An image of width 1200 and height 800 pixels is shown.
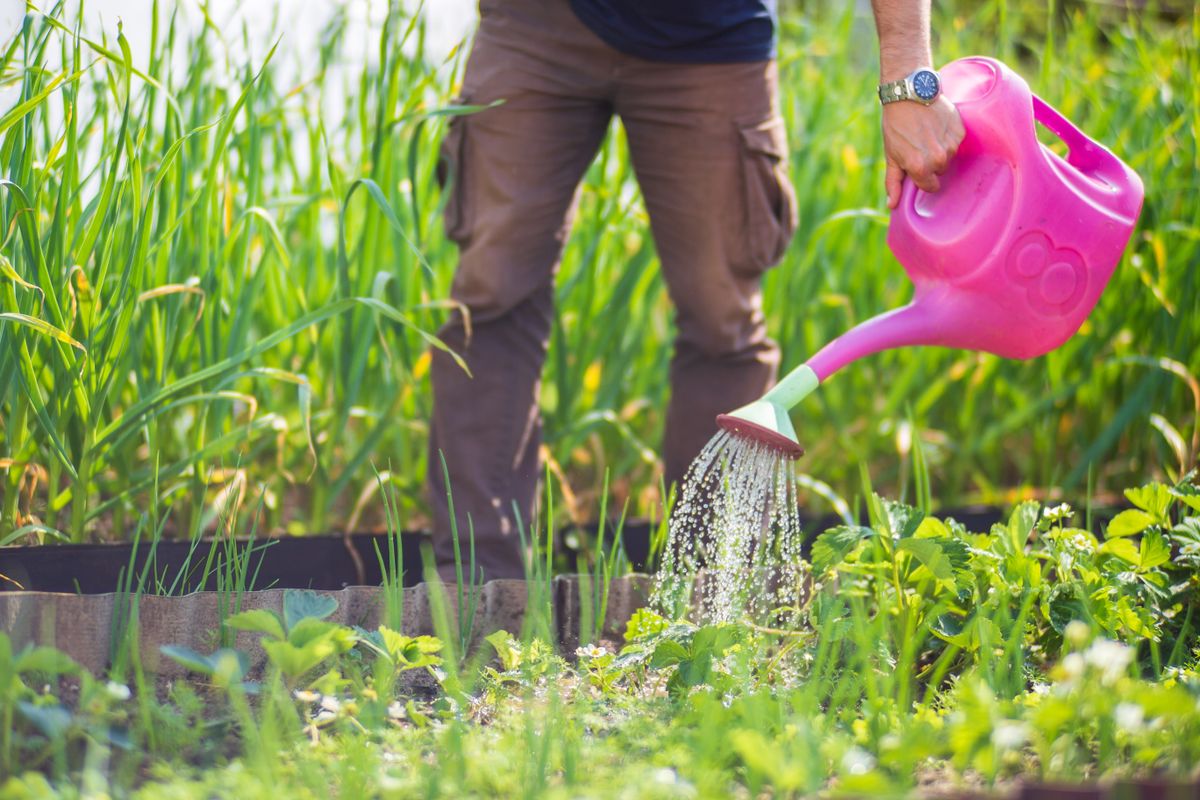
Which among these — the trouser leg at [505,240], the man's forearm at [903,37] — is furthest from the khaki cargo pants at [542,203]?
the man's forearm at [903,37]

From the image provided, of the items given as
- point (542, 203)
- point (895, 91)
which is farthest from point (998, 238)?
point (542, 203)

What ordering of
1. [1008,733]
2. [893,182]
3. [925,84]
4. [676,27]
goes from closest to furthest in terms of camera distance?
[1008,733]
[925,84]
[893,182]
[676,27]

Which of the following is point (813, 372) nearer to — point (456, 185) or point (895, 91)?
point (895, 91)

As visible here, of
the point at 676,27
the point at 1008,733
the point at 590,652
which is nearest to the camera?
the point at 1008,733

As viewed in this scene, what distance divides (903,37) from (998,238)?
0.93 feet

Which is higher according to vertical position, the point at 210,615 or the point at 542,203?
the point at 542,203

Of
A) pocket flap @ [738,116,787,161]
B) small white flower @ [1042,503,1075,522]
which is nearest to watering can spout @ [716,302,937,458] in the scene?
small white flower @ [1042,503,1075,522]

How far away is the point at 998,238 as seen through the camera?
56.5 inches

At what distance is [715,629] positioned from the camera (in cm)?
128

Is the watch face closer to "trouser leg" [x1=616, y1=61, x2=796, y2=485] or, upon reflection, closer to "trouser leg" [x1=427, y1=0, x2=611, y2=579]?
"trouser leg" [x1=616, y1=61, x2=796, y2=485]

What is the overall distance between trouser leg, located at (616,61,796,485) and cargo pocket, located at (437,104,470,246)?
0.82ft

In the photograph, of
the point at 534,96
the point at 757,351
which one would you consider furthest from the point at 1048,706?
the point at 534,96

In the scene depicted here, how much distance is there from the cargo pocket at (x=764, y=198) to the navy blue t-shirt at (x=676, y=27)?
124 millimetres

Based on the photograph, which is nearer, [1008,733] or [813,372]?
[1008,733]
